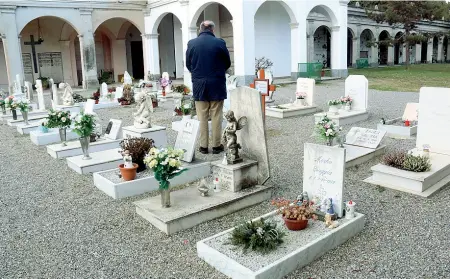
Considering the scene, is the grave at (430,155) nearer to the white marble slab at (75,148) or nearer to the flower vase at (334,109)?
the flower vase at (334,109)

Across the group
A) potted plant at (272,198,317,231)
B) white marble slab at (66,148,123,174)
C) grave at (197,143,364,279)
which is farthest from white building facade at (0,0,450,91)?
potted plant at (272,198,317,231)

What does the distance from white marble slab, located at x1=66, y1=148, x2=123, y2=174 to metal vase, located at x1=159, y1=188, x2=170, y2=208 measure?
2.56 meters

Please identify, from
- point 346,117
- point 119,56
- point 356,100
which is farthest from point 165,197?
point 119,56

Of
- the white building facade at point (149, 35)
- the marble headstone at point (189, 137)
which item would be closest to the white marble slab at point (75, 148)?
the marble headstone at point (189, 137)

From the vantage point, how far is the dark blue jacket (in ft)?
22.3

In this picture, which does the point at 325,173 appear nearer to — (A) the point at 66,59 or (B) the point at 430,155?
(B) the point at 430,155

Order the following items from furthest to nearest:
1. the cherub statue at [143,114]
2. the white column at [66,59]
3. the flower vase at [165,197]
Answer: the white column at [66,59]
the cherub statue at [143,114]
the flower vase at [165,197]

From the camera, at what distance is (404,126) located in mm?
8844

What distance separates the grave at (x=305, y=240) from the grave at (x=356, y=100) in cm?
579

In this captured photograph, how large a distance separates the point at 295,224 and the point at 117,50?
2578 centimetres

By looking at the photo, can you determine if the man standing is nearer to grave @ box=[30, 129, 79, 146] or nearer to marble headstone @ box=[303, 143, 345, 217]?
marble headstone @ box=[303, 143, 345, 217]

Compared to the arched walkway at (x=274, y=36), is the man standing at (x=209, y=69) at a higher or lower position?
lower

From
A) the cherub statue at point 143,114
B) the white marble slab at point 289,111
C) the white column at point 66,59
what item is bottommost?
the white marble slab at point 289,111

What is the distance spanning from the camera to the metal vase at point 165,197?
15.6ft
